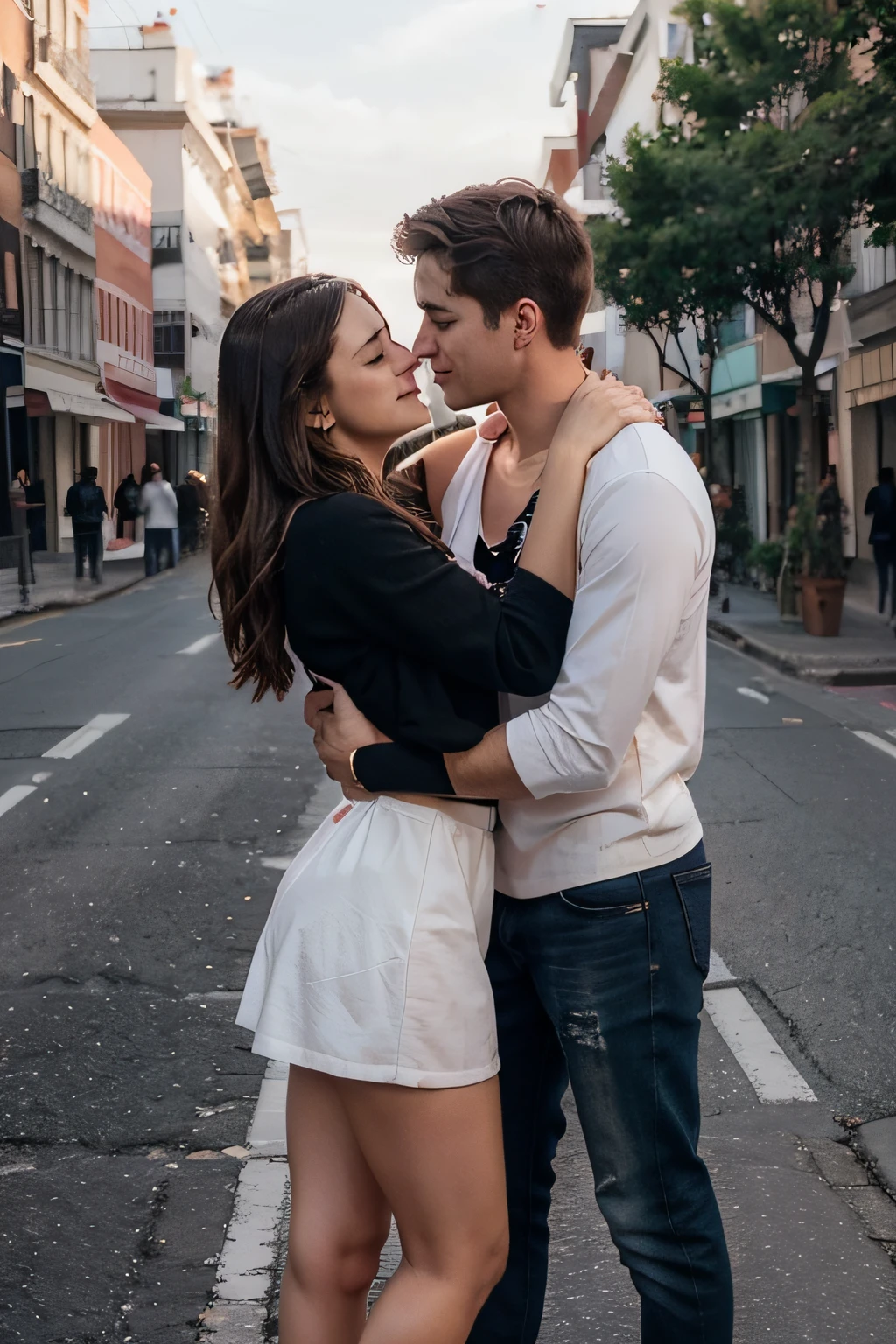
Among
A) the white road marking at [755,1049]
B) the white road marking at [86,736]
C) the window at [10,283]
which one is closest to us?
the white road marking at [755,1049]

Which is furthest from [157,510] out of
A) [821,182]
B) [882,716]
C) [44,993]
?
[44,993]

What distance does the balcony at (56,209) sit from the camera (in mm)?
31266

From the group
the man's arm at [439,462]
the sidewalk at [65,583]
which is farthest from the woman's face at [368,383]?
the sidewalk at [65,583]

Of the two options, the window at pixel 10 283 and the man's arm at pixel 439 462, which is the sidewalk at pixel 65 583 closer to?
the window at pixel 10 283

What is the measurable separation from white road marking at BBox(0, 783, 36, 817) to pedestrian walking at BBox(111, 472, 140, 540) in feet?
54.1

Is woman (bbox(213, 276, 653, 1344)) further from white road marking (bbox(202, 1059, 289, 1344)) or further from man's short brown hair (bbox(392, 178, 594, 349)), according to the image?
white road marking (bbox(202, 1059, 289, 1344))

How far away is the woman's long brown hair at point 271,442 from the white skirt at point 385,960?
320 millimetres

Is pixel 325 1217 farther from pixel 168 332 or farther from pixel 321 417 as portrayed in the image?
pixel 168 332

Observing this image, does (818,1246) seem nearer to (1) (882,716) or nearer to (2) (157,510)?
(1) (882,716)

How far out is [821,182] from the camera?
18828 mm

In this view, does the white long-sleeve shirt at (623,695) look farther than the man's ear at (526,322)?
No

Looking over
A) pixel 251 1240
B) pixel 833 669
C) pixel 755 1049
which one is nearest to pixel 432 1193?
pixel 251 1240

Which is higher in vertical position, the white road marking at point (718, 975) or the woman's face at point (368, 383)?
the woman's face at point (368, 383)

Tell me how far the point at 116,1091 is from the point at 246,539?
8.47ft
